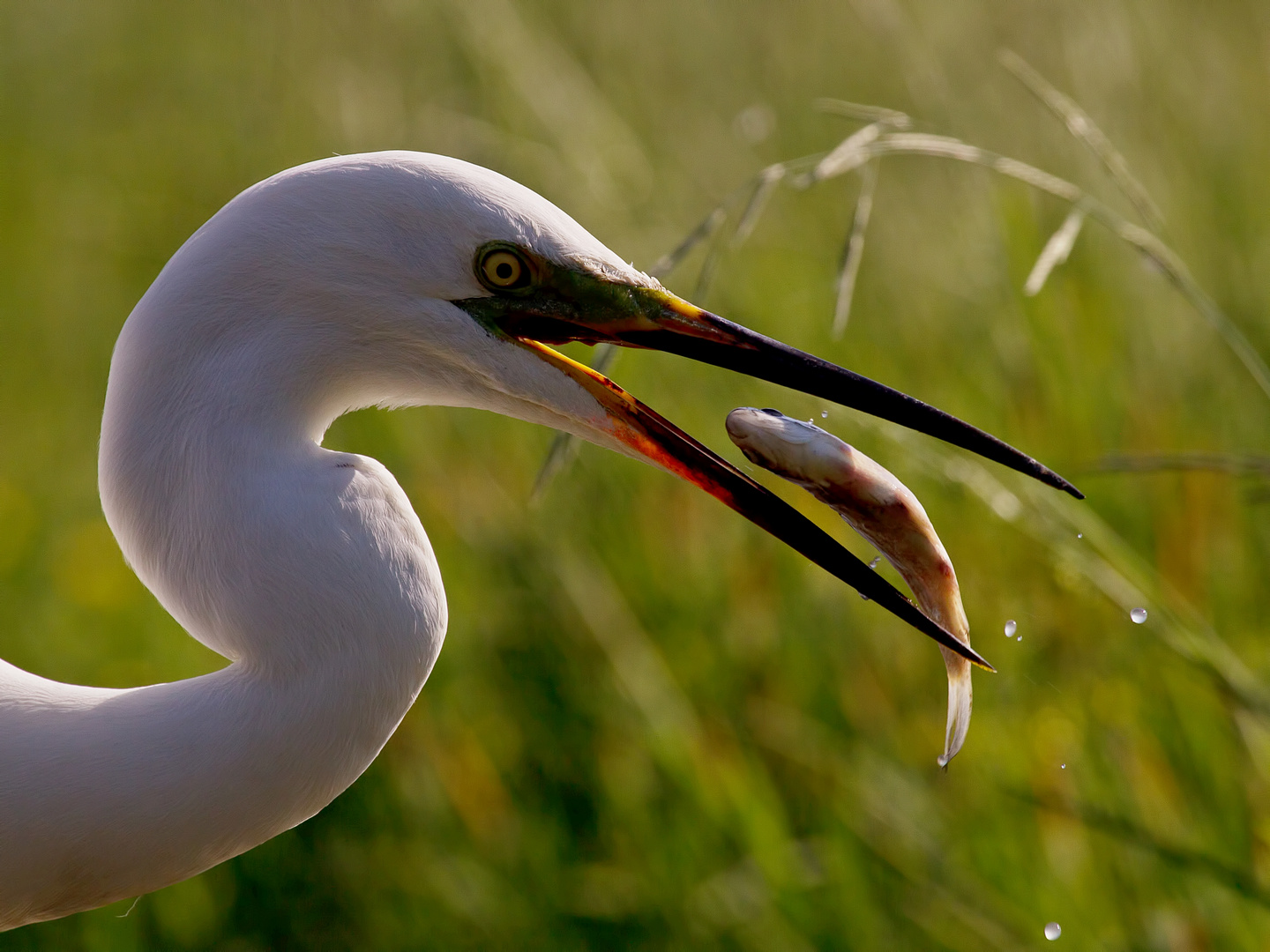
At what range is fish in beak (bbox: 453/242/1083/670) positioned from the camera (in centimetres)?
115

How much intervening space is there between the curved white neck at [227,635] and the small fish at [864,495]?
0.33 meters

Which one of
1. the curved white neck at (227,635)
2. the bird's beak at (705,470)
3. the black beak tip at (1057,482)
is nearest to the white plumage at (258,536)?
the curved white neck at (227,635)

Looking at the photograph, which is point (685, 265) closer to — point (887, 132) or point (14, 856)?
point (887, 132)

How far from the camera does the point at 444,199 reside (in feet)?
3.60

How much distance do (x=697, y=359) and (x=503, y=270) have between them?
0.65 ft

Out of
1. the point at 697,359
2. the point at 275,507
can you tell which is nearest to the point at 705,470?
the point at 697,359

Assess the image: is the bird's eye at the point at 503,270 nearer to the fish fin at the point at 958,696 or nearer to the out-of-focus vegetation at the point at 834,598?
the out-of-focus vegetation at the point at 834,598

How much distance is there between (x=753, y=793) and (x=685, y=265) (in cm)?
142

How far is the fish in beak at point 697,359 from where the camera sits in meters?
1.15

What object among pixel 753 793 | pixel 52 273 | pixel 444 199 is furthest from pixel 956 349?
pixel 52 273

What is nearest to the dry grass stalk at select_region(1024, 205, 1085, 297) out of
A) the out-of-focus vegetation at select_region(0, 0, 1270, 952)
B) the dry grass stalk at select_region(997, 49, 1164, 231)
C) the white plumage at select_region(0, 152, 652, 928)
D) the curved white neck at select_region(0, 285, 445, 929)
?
the dry grass stalk at select_region(997, 49, 1164, 231)

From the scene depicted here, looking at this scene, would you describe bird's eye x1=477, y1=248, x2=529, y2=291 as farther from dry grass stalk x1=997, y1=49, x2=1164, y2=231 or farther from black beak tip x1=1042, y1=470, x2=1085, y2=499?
dry grass stalk x1=997, y1=49, x2=1164, y2=231

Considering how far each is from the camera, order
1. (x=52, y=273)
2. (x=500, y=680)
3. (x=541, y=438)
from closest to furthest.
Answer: (x=500, y=680), (x=541, y=438), (x=52, y=273)

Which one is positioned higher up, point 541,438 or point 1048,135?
point 1048,135
